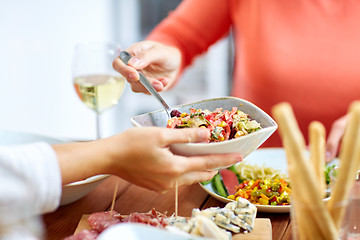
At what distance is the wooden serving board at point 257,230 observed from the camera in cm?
122

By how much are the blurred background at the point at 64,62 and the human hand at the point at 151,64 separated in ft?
5.51

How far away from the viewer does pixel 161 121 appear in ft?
4.50

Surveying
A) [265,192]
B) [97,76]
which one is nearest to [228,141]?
[265,192]

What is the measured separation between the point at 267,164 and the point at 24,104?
6.96 feet

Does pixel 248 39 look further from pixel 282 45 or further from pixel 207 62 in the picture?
pixel 207 62

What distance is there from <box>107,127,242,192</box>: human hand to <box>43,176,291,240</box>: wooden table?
0.74 feet

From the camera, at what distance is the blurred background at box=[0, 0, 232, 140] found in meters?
3.22

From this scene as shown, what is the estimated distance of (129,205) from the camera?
57.7 inches

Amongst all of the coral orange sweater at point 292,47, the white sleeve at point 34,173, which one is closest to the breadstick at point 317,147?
the white sleeve at point 34,173

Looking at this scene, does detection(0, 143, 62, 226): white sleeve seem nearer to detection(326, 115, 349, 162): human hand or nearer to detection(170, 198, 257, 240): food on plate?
detection(170, 198, 257, 240): food on plate

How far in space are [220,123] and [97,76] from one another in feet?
2.44

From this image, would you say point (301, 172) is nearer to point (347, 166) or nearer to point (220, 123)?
point (347, 166)

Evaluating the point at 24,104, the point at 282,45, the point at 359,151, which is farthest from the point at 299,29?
the point at 24,104

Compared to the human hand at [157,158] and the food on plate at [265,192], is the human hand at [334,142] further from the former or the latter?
the human hand at [157,158]
